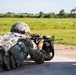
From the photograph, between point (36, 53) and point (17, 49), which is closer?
point (17, 49)

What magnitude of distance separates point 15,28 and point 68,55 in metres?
2.91

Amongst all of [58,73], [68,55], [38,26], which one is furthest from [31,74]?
[38,26]

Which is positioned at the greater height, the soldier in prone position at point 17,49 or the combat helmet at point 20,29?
the combat helmet at point 20,29

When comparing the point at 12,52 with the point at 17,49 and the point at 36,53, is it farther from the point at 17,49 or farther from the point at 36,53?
the point at 36,53

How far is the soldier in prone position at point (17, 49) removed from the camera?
338 inches

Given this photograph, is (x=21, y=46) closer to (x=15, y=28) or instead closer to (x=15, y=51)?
(x=15, y=51)

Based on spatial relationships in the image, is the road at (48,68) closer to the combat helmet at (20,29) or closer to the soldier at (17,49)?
the soldier at (17,49)

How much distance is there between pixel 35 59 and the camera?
945 cm

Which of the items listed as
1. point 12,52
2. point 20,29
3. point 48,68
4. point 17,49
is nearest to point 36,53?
point 48,68

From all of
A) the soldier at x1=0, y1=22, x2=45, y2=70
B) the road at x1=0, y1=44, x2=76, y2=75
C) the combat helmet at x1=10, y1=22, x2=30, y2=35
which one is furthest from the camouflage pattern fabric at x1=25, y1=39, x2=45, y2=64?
the combat helmet at x1=10, y1=22, x2=30, y2=35

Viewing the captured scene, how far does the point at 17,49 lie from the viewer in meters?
8.80

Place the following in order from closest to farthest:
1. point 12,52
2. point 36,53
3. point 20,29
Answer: point 12,52 < point 36,53 < point 20,29

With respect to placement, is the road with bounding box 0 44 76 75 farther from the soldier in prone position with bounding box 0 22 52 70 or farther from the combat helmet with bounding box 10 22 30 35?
the combat helmet with bounding box 10 22 30 35

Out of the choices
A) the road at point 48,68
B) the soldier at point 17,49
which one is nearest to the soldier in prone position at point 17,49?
the soldier at point 17,49
